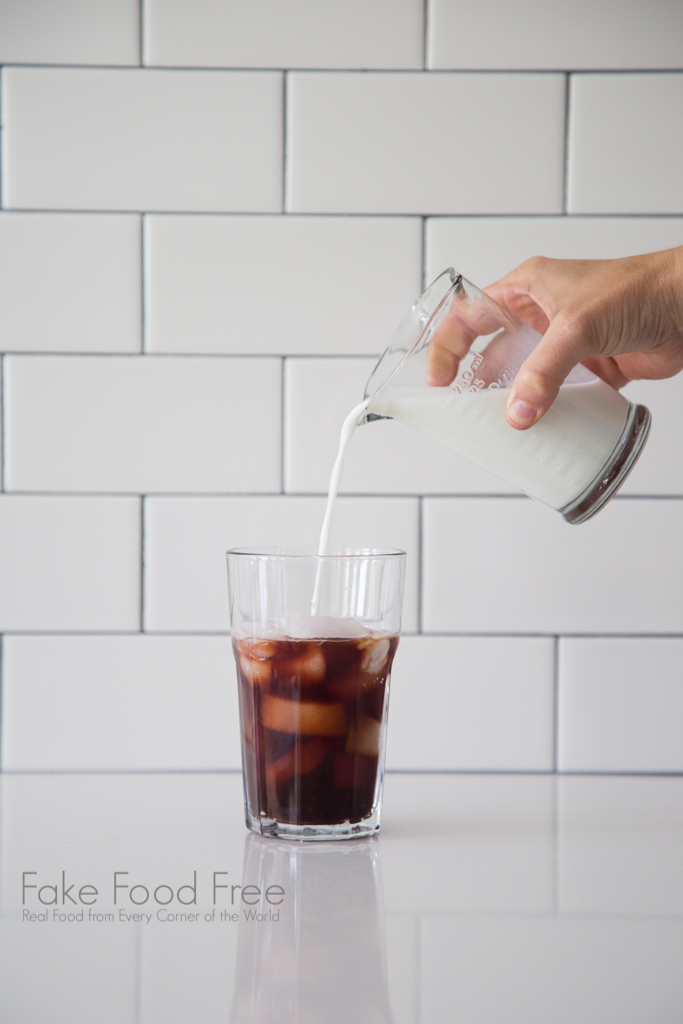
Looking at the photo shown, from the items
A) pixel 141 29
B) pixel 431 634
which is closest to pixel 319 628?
pixel 431 634

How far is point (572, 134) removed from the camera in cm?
92

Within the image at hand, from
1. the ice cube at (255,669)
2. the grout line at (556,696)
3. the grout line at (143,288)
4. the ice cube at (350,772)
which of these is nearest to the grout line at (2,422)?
the grout line at (143,288)

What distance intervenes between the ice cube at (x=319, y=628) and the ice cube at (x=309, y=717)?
5 centimetres

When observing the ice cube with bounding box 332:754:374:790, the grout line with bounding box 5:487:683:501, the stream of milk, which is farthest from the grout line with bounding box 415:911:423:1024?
the grout line with bounding box 5:487:683:501

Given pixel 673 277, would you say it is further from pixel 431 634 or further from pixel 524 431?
pixel 431 634

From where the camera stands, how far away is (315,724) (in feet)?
2.19

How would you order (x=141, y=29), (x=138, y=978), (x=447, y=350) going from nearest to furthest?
(x=138, y=978) < (x=447, y=350) < (x=141, y=29)

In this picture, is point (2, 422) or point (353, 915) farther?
point (2, 422)

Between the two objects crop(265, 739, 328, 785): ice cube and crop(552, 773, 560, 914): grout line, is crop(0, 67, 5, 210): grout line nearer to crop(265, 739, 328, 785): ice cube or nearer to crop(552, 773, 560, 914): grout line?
crop(265, 739, 328, 785): ice cube

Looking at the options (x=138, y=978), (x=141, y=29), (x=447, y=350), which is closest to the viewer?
(x=138, y=978)

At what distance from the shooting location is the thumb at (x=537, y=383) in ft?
2.06

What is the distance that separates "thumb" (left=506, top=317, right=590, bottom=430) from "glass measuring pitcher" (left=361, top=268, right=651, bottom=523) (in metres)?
0.02

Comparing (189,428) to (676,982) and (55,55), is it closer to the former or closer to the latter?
(55,55)

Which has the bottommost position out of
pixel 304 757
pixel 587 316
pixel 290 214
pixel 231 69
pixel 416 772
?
pixel 416 772
